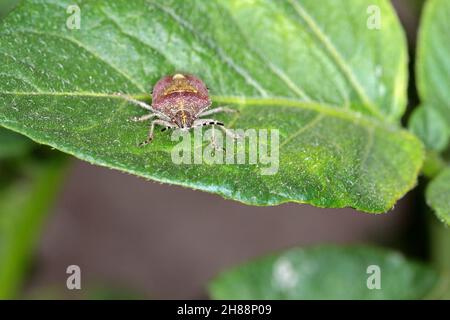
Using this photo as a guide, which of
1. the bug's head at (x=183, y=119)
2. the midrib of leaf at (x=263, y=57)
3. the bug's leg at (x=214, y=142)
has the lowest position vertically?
the bug's leg at (x=214, y=142)

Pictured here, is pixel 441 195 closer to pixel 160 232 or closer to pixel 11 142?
pixel 11 142

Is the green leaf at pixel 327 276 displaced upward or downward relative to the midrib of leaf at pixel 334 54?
downward

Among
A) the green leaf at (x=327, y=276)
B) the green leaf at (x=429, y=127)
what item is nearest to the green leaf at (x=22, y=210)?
the green leaf at (x=327, y=276)

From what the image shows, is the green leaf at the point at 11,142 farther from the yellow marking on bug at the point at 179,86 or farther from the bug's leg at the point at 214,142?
the bug's leg at the point at 214,142

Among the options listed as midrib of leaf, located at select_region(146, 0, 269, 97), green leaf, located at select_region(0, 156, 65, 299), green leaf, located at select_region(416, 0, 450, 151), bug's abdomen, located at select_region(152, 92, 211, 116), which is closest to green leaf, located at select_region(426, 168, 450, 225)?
green leaf, located at select_region(416, 0, 450, 151)

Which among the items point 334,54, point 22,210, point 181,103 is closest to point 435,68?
point 334,54

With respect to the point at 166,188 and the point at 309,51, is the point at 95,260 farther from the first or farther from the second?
the point at 309,51
